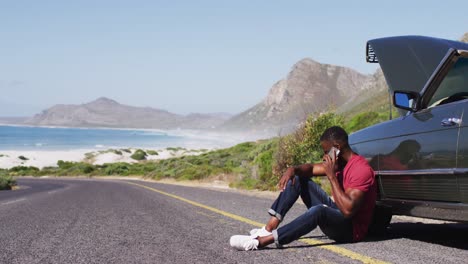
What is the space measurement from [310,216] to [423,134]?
1354 millimetres

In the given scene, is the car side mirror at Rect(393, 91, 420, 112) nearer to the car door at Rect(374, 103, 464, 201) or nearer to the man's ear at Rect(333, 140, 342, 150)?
the car door at Rect(374, 103, 464, 201)

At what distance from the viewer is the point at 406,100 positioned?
586 centimetres

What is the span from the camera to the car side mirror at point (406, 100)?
5.62 meters

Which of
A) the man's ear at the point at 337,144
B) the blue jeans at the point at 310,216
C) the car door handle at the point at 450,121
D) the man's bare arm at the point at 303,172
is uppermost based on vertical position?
the car door handle at the point at 450,121

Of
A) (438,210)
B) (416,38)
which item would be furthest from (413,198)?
(416,38)

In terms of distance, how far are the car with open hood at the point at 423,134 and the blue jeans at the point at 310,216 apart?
0.75 metres

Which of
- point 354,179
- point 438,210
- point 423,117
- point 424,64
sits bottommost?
point 438,210

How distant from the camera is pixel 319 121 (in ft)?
57.6

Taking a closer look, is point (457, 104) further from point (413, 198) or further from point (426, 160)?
point (413, 198)

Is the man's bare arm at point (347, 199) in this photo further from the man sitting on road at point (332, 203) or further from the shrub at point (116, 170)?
the shrub at point (116, 170)

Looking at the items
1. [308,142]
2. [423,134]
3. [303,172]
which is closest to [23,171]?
[308,142]

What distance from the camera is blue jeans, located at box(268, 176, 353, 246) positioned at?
510 cm

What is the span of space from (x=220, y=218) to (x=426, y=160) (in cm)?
370

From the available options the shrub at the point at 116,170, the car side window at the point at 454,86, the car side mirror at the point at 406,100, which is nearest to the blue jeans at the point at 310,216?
the car side mirror at the point at 406,100
